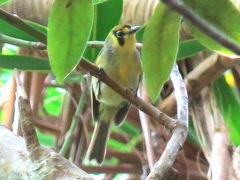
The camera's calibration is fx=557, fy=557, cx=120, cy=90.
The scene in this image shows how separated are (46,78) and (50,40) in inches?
43.0

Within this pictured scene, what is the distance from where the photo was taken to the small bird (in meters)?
1.55

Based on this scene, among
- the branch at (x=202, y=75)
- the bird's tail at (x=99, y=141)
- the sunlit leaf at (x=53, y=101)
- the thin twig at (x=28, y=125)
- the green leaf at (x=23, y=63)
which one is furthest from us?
the sunlit leaf at (x=53, y=101)

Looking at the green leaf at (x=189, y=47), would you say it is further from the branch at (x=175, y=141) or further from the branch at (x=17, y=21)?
the branch at (x=17, y=21)

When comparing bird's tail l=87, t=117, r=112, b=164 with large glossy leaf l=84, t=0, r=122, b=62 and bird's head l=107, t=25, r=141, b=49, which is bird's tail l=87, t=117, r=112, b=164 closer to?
bird's head l=107, t=25, r=141, b=49

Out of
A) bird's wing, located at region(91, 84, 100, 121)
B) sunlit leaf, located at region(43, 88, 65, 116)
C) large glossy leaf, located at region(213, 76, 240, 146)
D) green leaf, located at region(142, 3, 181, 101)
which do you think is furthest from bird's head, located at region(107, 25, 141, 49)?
green leaf, located at region(142, 3, 181, 101)

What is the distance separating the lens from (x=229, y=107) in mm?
1456

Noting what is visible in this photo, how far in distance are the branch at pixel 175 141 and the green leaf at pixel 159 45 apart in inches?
2.8

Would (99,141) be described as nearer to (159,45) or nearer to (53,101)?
(53,101)

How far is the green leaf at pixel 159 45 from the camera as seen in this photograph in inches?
23.1

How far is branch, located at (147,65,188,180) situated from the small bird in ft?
2.17

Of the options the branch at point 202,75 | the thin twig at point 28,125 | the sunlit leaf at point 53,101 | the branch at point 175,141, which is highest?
the thin twig at point 28,125

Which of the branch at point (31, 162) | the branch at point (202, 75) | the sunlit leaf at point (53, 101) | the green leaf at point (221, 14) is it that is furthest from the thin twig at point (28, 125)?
the sunlit leaf at point (53, 101)

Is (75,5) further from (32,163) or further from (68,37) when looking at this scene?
(32,163)

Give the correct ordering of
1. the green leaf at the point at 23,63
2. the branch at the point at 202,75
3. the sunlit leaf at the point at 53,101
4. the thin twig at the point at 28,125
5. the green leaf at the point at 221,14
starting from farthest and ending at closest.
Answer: the sunlit leaf at the point at 53,101 → the branch at the point at 202,75 → the green leaf at the point at 23,63 → the thin twig at the point at 28,125 → the green leaf at the point at 221,14
